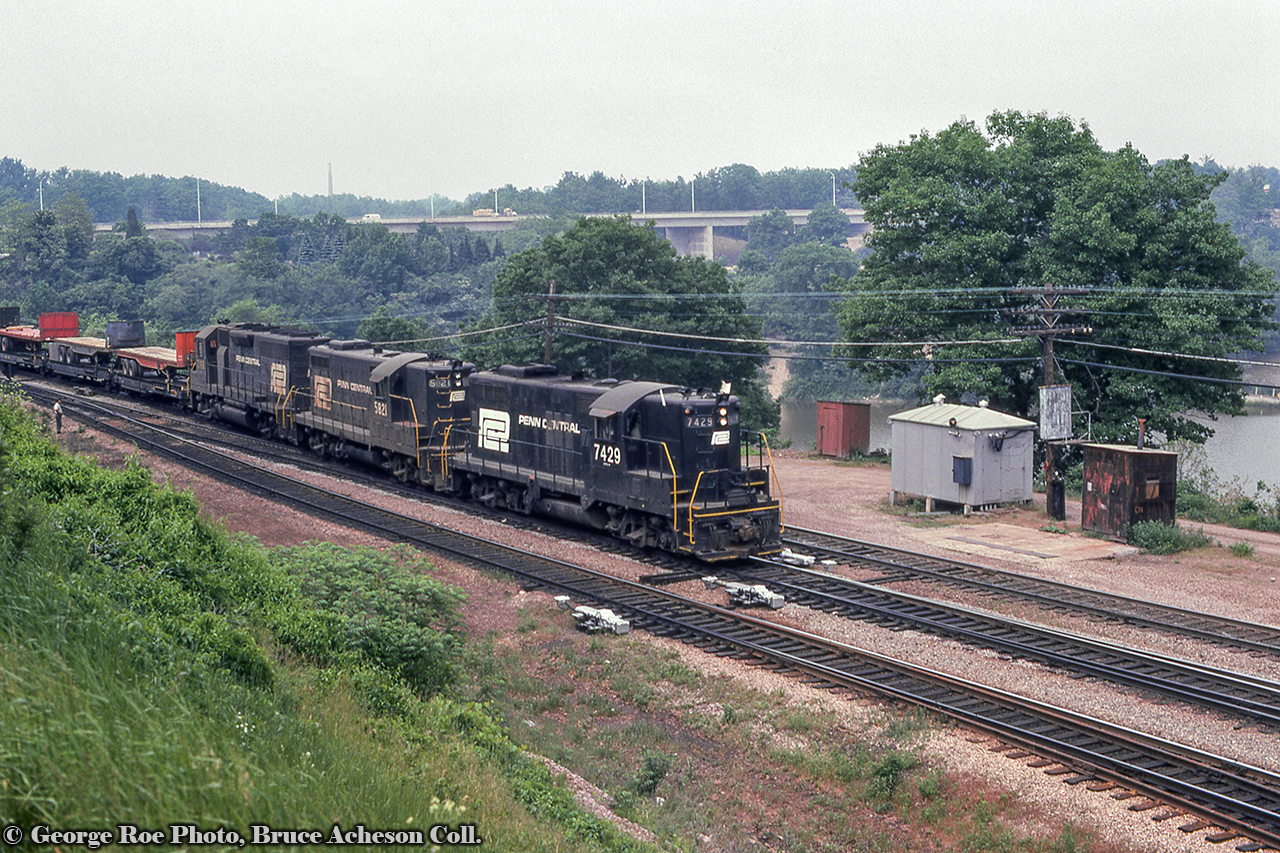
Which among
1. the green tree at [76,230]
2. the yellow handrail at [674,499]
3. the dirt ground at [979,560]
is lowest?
the dirt ground at [979,560]

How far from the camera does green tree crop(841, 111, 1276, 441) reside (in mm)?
33312

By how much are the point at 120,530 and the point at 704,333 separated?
39444 millimetres

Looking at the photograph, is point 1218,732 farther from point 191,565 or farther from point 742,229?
point 742,229

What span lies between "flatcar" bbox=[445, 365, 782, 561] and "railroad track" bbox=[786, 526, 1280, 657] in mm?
2182

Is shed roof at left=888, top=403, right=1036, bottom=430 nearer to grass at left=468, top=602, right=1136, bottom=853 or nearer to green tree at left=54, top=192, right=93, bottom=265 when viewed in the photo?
grass at left=468, top=602, right=1136, bottom=853

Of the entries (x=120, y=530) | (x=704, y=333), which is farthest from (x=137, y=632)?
(x=704, y=333)

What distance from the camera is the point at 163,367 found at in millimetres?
43312

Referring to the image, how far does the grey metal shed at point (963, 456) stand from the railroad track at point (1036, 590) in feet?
18.2

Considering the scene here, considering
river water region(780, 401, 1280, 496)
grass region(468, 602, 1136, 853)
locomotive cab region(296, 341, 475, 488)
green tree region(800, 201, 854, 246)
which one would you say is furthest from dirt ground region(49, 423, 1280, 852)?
green tree region(800, 201, 854, 246)

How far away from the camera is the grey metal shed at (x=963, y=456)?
2769 centimetres

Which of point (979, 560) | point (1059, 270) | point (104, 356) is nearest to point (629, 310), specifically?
point (1059, 270)

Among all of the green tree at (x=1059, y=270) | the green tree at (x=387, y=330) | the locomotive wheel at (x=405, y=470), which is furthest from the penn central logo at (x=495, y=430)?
the green tree at (x=387, y=330)

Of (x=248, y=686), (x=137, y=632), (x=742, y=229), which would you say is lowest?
(x=248, y=686)

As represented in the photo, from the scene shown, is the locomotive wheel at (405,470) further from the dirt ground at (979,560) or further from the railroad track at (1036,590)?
the railroad track at (1036,590)
